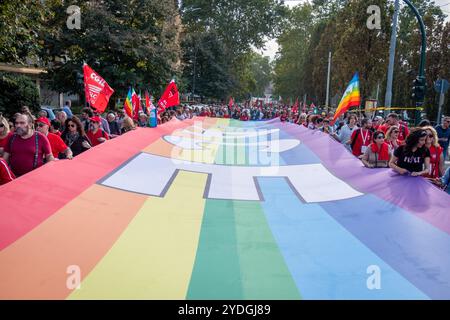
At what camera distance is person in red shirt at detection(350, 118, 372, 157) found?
954cm

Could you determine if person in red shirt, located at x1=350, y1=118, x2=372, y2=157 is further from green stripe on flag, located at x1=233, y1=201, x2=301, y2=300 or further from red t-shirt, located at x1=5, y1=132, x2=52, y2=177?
red t-shirt, located at x1=5, y1=132, x2=52, y2=177

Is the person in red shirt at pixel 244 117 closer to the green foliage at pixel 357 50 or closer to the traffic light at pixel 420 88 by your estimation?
the green foliage at pixel 357 50

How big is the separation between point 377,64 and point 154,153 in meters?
22.7

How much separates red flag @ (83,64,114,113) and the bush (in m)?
13.0

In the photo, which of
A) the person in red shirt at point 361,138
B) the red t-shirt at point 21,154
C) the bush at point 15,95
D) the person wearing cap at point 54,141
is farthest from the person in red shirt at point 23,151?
the bush at point 15,95

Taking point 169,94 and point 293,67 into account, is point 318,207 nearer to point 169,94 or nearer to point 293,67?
point 169,94

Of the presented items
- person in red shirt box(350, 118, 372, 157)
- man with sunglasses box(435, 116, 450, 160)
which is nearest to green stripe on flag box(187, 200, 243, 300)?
person in red shirt box(350, 118, 372, 157)

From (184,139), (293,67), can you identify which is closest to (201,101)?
(293,67)

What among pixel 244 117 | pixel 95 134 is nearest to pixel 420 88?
pixel 95 134

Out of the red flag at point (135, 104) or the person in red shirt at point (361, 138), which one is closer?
the person in red shirt at point (361, 138)

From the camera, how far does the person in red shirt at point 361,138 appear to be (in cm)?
954

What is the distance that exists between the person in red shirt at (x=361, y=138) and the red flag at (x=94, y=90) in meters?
6.30
